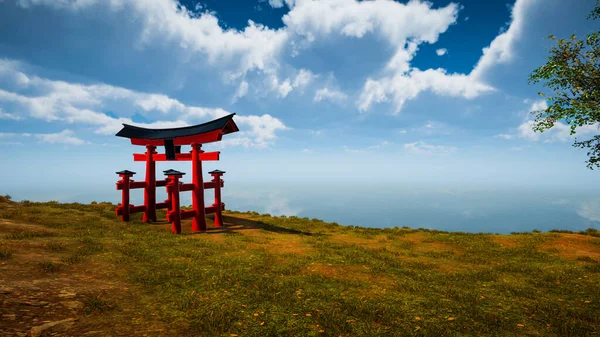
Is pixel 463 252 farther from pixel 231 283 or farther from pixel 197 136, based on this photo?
pixel 197 136

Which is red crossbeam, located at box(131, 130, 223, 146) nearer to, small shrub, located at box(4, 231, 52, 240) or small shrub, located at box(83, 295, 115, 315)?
small shrub, located at box(4, 231, 52, 240)

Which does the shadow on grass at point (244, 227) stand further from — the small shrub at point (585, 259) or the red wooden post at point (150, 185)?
the small shrub at point (585, 259)

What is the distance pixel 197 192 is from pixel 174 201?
161 centimetres

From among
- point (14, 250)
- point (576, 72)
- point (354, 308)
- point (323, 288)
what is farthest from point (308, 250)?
point (576, 72)

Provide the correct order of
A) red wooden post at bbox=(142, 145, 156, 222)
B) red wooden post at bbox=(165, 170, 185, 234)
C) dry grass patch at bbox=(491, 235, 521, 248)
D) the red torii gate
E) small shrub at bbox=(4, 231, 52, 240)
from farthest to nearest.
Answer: red wooden post at bbox=(142, 145, 156, 222), the red torii gate, red wooden post at bbox=(165, 170, 185, 234), dry grass patch at bbox=(491, 235, 521, 248), small shrub at bbox=(4, 231, 52, 240)

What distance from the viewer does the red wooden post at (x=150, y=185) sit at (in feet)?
60.9

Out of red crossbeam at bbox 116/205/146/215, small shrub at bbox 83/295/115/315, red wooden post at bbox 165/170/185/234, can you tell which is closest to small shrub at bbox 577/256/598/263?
small shrub at bbox 83/295/115/315

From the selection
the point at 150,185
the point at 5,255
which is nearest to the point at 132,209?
the point at 150,185

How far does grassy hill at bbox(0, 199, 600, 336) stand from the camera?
525 centimetres

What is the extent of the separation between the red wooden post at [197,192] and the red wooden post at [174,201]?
1.03m

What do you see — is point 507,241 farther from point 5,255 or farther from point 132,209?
point 132,209

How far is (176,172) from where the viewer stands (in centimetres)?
1580

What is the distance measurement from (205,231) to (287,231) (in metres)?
4.95

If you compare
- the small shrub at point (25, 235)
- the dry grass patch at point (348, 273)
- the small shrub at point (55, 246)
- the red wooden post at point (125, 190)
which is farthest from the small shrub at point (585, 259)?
A: the red wooden post at point (125, 190)
